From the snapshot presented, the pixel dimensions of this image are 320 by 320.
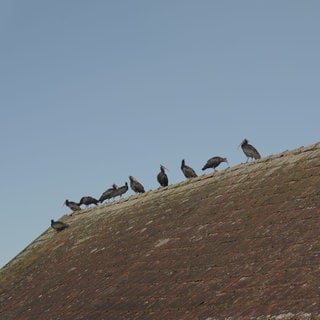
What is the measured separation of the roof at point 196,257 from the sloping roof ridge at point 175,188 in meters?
0.04

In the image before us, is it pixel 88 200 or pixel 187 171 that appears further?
pixel 88 200

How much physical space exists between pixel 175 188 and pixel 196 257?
17.5 ft

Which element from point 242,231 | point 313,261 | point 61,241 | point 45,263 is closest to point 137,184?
point 61,241

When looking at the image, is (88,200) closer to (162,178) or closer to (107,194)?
(107,194)

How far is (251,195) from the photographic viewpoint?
40.4 feet

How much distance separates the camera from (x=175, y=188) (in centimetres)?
1597

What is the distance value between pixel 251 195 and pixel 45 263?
5853 mm

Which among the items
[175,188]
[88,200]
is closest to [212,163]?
[175,188]

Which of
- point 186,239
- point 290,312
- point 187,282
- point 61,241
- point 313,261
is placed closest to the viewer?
point 290,312

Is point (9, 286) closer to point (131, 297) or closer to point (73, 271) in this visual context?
point (73, 271)

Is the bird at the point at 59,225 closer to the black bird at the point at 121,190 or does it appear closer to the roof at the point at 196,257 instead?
the roof at the point at 196,257

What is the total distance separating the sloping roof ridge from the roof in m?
0.04

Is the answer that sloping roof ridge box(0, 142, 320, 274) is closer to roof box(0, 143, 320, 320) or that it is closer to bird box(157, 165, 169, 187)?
roof box(0, 143, 320, 320)

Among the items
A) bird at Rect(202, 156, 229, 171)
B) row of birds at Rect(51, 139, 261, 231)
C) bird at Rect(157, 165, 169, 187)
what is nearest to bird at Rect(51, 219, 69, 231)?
row of birds at Rect(51, 139, 261, 231)
